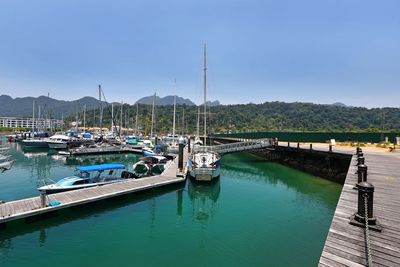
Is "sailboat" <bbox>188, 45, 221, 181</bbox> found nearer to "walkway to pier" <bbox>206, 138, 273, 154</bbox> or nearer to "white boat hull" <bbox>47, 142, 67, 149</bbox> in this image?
"walkway to pier" <bbox>206, 138, 273, 154</bbox>

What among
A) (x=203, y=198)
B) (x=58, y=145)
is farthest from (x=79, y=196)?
(x=58, y=145)

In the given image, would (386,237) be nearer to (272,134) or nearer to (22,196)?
(22,196)

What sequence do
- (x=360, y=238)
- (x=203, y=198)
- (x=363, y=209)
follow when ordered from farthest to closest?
(x=203, y=198) < (x=363, y=209) < (x=360, y=238)

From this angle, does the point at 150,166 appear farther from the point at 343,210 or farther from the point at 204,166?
the point at 343,210

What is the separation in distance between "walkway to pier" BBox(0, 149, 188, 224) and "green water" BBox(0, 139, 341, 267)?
80 centimetres

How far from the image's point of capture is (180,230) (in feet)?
43.0

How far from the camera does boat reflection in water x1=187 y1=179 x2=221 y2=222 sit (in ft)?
52.1

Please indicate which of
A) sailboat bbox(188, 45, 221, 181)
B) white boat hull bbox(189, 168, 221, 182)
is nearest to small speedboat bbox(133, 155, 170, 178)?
sailboat bbox(188, 45, 221, 181)

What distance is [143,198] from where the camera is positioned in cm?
1864

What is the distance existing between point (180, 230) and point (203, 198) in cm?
665

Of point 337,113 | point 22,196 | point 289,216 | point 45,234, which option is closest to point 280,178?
point 289,216

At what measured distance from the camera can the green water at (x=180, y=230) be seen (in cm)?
999

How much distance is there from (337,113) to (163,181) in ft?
454

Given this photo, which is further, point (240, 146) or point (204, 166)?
point (240, 146)
